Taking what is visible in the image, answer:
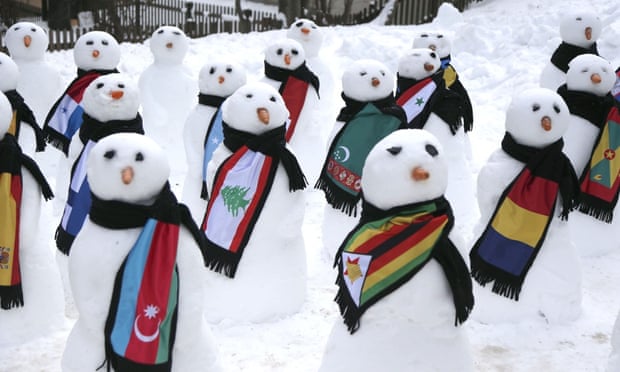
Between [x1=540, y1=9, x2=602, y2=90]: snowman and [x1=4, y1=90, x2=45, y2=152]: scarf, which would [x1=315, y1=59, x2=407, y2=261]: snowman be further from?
[x1=4, y1=90, x2=45, y2=152]: scarf

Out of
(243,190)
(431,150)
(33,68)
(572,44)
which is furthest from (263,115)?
(572,44)

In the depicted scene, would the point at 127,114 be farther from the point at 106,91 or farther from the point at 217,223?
the point at 217,223

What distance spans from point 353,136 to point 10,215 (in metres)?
2.73

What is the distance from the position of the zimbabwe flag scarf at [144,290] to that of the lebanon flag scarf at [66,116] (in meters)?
3.49

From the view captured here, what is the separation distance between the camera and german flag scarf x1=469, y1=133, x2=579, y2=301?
5148 millimetres

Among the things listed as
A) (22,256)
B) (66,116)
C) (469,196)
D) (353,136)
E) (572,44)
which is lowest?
(469,196)

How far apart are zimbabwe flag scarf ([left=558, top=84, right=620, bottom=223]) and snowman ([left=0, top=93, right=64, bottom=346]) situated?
4263 mm

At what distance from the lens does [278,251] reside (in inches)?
209

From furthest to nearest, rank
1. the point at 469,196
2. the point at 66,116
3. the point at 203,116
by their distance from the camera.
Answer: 1. the point at 66,116
2. the point at 469,196
3. the point at 203,116

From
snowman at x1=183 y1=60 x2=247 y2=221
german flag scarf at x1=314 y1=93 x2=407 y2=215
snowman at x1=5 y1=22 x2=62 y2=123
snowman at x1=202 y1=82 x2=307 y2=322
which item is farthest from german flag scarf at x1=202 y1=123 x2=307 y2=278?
snowman at x1=5 y1=22 x2=62 y2=123

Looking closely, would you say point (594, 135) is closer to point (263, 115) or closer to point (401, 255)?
point (263, 115)

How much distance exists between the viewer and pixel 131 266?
150 inches

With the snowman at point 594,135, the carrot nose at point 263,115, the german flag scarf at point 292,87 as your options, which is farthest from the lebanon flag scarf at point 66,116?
the snowman at point 594,135

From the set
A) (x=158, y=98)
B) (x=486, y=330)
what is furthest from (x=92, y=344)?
(x=158, y=98)
